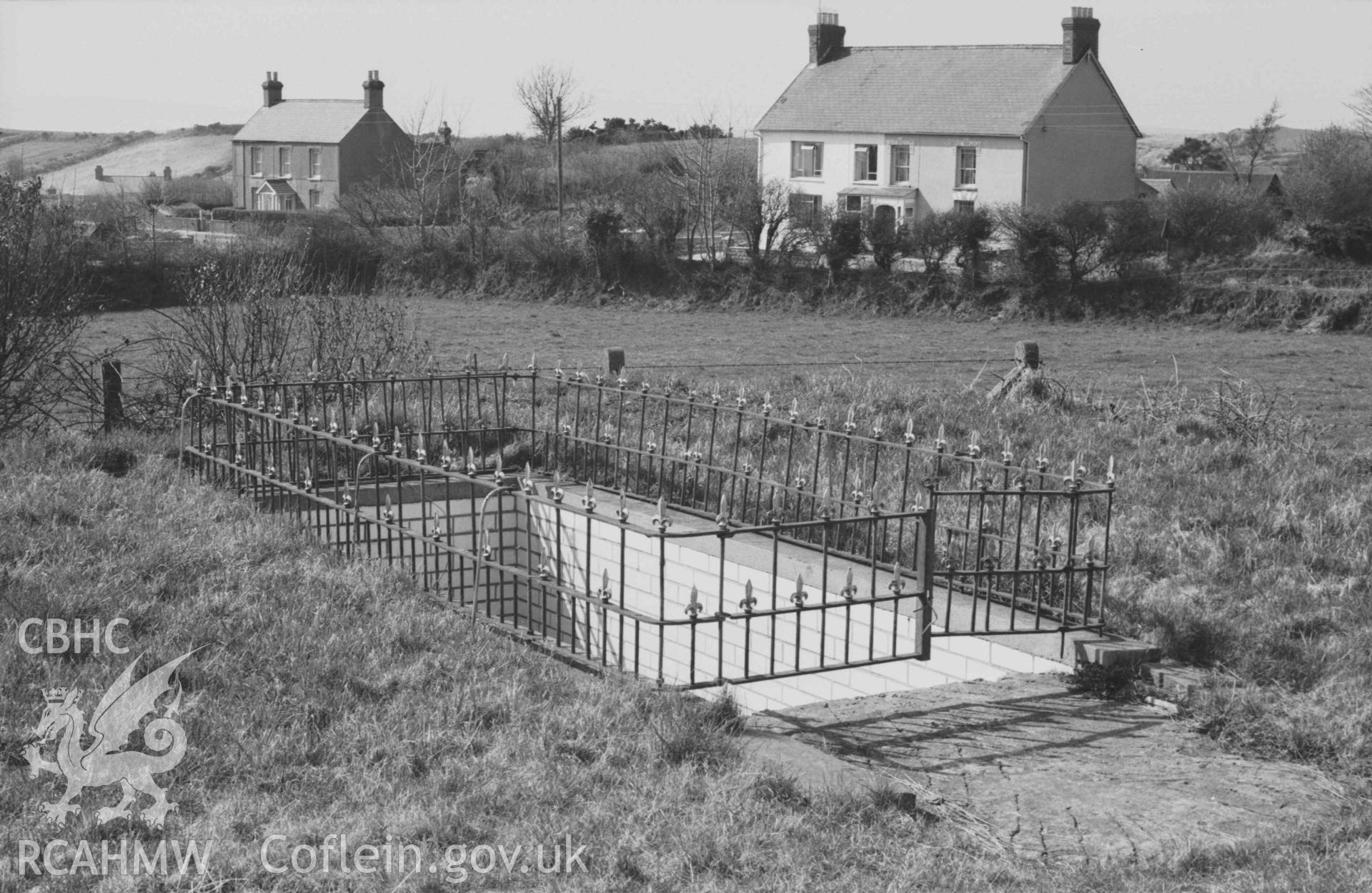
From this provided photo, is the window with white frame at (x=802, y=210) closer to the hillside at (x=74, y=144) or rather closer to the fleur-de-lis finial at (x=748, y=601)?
the fleur-de-lis finial at (x=748, y=601)

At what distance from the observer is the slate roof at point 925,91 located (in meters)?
43.4

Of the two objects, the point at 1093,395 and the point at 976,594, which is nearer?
the point at 976,594

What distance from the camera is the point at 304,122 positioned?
2361 inches

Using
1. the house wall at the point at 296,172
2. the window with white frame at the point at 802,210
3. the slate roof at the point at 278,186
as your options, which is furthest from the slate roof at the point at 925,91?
the slate roof at the point at 278,186

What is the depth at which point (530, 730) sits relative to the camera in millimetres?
4957

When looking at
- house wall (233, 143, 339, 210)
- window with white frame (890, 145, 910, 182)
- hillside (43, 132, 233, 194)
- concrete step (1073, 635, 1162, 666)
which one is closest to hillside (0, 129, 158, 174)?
hillside (43, 132, 233, 194)

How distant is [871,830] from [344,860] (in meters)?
1.61

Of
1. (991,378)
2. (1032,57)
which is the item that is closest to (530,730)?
(991,378)

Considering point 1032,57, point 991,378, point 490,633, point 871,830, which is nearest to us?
point 871,830

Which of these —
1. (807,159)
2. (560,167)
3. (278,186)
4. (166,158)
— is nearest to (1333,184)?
(807,159)

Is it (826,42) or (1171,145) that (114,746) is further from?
(1171,145)

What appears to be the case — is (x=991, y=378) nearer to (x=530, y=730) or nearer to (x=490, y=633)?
(x=490, y=633)

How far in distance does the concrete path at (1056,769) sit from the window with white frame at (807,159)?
4298 cm

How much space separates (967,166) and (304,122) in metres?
30.3
